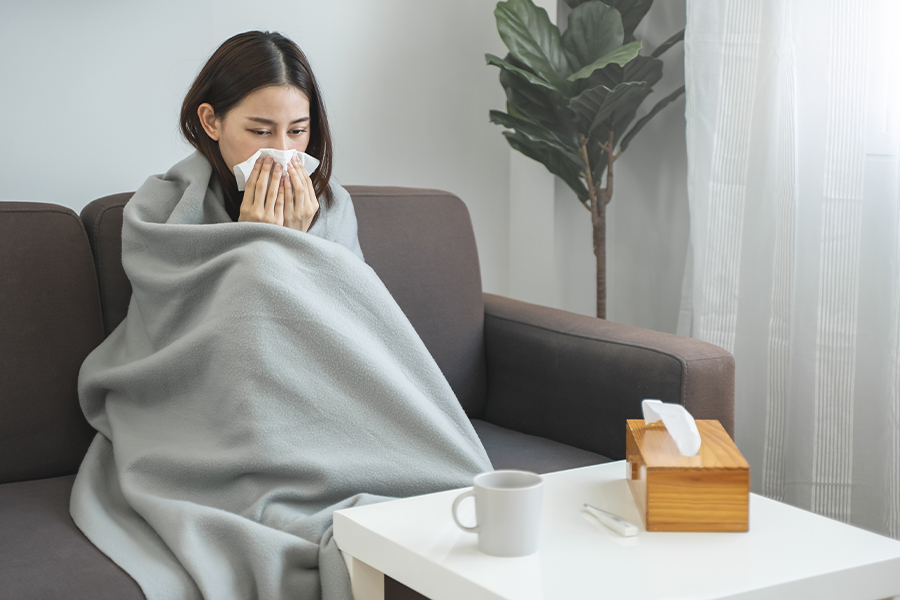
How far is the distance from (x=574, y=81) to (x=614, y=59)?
0.12m

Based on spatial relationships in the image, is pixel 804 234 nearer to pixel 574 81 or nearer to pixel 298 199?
pixel 574 81

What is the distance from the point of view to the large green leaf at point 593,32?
5.94ft

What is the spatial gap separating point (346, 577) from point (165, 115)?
1.15 metres

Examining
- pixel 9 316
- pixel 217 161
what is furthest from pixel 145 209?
pixel 9 316

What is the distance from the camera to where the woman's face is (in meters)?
1.31

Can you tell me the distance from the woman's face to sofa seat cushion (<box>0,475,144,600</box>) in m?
0.59

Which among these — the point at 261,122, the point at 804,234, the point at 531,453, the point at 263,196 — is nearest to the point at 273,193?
the point at 263,196

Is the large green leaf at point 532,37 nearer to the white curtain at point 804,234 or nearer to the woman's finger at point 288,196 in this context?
the white curtain at point 804,234

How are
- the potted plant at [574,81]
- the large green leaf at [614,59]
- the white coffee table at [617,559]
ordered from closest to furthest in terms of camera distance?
1. the white coffee table at [617,559]
2. the large green leaf at [614,59]
3. the potted plant at [574,81]

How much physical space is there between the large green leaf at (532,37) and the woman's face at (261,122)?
0.66m

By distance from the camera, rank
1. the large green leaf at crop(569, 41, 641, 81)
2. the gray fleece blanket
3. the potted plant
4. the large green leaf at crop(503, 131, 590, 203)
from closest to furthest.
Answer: the gray fleece blanket → the large green leaf at crop(569, 41, 641, 81) → the potted plant → the large green leaf at crop(503, 131, 590, 203)

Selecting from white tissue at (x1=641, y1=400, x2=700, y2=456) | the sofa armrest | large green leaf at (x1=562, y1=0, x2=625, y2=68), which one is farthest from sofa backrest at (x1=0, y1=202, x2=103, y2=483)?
large green leaf at (x1=562, y1=0, x2=625, y2=68)

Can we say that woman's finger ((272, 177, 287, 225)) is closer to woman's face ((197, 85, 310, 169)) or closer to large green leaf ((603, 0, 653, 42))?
woman's face ((197, 85, 310, 169))

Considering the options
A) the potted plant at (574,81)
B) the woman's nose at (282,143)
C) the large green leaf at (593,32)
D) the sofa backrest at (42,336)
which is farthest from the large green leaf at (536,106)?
the sofa backrest at (42,336)
